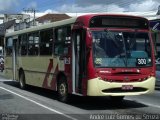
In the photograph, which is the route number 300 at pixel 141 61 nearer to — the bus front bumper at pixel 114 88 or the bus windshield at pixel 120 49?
the bus windshield at pixel 120 49

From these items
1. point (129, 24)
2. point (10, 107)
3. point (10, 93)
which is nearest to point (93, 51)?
point (129, 24)

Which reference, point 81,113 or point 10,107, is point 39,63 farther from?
point 81,113

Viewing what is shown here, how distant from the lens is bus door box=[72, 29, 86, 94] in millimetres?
13838

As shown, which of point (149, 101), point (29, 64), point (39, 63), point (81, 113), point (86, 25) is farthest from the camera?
point (29, 64)

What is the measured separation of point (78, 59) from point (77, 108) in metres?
1.50

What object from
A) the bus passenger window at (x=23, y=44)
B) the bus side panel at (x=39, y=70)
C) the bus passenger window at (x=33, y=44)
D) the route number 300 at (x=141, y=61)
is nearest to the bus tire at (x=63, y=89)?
the bus side panel at (x=39, y=70)

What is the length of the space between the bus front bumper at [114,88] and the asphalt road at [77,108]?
0.50m

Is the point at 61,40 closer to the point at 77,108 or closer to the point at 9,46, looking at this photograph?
the point at 77,108

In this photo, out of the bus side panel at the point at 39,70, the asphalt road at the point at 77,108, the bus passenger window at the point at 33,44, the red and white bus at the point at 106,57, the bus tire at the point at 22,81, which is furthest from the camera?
the bus tire at the point at 22,81

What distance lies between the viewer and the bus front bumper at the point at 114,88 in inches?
523

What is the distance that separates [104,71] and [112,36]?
3.65ft

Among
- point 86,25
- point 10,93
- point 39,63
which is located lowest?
point 10,93

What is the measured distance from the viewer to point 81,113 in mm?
12758

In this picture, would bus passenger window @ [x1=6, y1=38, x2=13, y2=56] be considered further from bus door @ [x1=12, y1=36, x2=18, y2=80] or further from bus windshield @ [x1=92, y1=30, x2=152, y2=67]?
bus windshield @ [x1=92, y1=30, x2=152, y2=67]
